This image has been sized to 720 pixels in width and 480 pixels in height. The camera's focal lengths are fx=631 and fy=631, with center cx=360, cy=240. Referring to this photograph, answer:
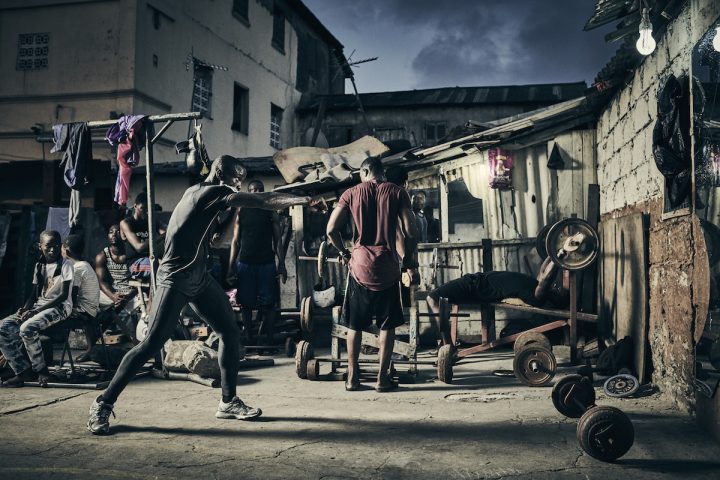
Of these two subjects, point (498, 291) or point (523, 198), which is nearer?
point (498, 291)

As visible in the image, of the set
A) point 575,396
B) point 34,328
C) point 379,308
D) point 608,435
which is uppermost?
point 379,308

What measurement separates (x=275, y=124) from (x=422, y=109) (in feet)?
18.9

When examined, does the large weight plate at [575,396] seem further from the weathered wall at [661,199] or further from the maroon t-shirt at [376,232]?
the maroon t-shirt at [376,232]

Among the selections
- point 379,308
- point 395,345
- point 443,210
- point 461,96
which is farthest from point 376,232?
point 461,96

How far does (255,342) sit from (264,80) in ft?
52.3

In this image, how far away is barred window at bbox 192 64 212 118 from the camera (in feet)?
62.9

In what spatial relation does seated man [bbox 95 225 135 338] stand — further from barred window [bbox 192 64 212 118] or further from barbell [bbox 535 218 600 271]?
barred window [bbox 192 64 212 118]

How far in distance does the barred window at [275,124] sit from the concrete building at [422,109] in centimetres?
117

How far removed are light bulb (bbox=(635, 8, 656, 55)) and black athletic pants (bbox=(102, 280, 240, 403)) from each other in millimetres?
4107

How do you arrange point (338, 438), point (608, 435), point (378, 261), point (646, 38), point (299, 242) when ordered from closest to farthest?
point (608, 435)
point (338, 438)
point (646, 38)
point (378, 261)
point (299, 242)

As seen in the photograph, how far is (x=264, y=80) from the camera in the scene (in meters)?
23.5

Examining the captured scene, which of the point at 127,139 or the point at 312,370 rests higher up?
the point at 127,139

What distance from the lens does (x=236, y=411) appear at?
199 inches

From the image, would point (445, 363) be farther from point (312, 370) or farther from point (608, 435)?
point (608, 435)
